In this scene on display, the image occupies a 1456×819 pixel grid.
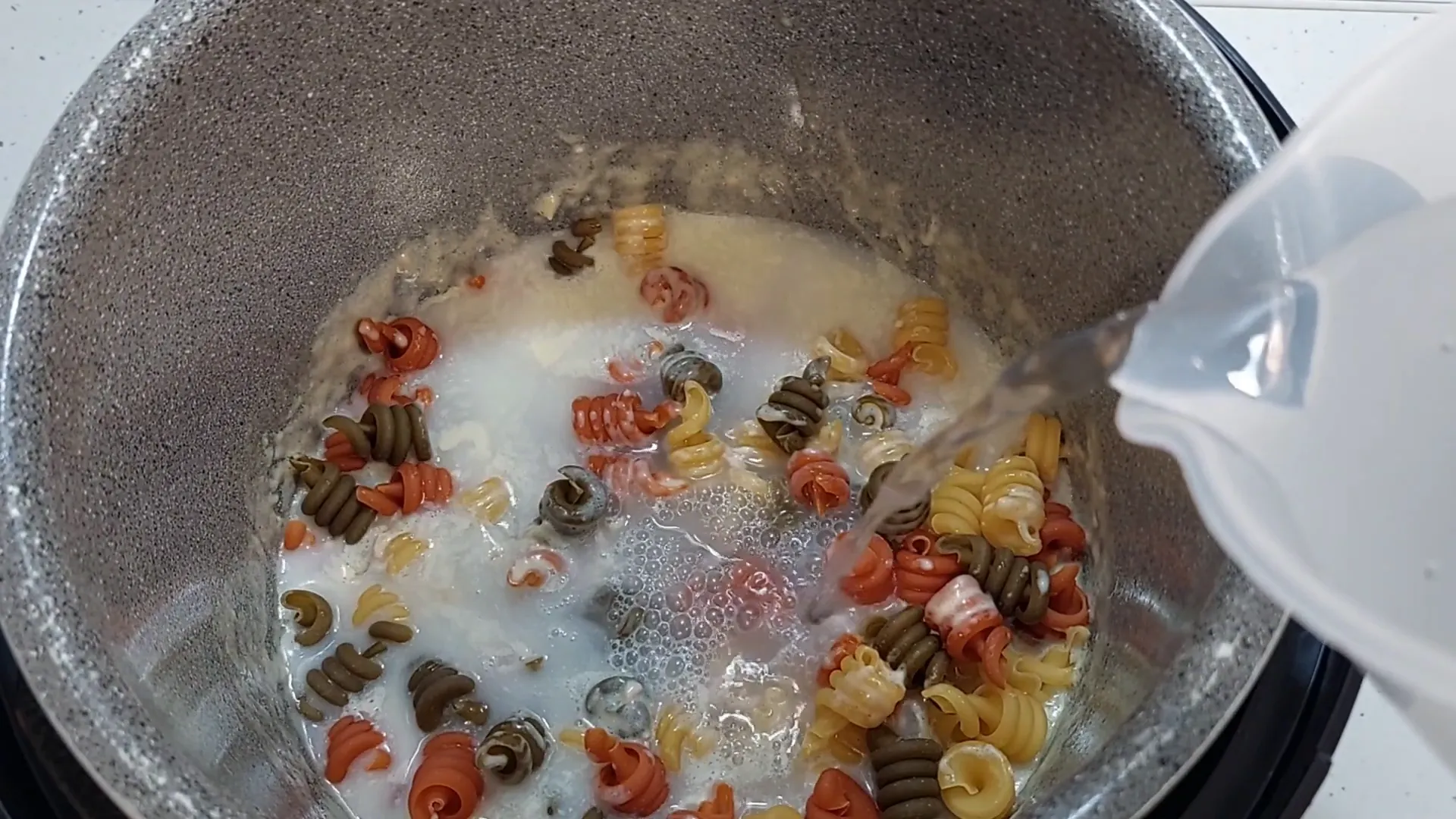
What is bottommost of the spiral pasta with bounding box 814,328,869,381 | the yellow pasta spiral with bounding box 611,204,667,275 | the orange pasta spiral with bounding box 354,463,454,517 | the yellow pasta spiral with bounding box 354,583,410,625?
the yellow pasta spiral with bounding box 354,583,410,625

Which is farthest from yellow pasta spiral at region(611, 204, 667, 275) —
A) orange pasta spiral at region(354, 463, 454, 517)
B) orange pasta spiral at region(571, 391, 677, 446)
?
orange pasta spiral at region(354, 463, 454, 517)

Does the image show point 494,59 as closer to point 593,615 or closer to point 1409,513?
point 593,615

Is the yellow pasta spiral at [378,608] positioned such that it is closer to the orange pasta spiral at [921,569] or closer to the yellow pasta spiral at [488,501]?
the yellow pasta spiral at [488,501]

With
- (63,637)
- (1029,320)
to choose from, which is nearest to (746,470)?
(1029,320)

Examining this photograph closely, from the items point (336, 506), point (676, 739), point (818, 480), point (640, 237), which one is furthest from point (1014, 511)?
point (336, 506)

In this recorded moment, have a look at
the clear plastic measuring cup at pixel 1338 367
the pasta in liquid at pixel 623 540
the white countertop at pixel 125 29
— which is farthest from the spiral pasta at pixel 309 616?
the clear plastic measuring cup at pixel 1338 367

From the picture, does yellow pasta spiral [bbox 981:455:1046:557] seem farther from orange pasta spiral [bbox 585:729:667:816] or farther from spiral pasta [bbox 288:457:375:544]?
spiral pasta [bbox 288:457:375:544]

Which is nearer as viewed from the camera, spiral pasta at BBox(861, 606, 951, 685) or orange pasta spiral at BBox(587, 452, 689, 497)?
spiral pasta at BBox(861, 606, 951, 685)
